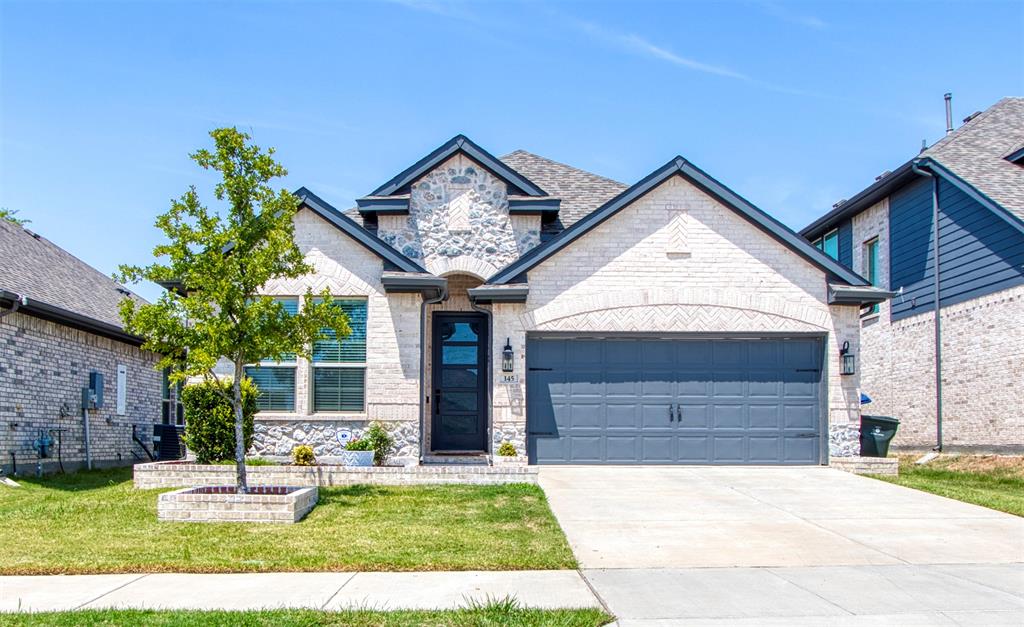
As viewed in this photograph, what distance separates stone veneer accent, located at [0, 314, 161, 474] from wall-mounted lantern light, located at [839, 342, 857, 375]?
13830 millimetres

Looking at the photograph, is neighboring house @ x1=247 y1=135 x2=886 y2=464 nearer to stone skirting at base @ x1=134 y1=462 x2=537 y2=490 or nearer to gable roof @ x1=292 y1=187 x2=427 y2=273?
A: gable roof @ x1=292 y1=187 x2=427 y2=273

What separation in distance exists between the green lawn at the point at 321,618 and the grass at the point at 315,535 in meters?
1.66

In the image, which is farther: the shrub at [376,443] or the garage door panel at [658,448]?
the garage door panel at [658,448]

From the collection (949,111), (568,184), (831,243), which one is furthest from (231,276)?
(949,111)

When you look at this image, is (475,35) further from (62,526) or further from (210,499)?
(62,526)

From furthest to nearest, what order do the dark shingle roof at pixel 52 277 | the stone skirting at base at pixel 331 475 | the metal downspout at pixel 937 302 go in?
the metal downspout at pixel 937 302, the dark shingle roof at pixel 52 277, the stone skirting at base at pixel 331 475

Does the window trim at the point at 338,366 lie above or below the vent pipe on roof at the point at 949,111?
below

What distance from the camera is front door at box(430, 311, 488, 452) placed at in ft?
56.1

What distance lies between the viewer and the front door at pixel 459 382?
17.1 metres

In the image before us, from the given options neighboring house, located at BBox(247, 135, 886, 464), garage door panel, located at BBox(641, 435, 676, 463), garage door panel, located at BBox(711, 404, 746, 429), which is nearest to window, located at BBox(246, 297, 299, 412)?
neighboring house, located at BBox(247, 135, 886, 464)

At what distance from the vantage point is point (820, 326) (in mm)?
15219

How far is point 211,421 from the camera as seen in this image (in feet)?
45.5

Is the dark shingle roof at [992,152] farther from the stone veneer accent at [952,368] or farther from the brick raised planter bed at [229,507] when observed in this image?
the brick raised planter bed at [229,507]

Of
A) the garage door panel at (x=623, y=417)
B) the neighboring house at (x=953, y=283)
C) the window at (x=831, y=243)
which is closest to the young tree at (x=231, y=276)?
the garage door panel at (x=623, y=417)
